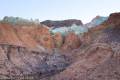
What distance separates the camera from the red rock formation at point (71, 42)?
24.4m

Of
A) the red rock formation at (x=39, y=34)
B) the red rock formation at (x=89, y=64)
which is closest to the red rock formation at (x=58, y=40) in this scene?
the red rock formation at (x=39, y=34)

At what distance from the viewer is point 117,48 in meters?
19.0

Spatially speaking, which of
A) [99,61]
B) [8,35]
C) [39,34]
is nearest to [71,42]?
[39,34]

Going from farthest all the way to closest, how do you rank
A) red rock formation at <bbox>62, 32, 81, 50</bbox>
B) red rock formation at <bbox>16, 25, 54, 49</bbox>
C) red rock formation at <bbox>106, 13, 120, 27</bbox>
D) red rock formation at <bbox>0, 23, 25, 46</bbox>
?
red rock formation at <bbox>62, 32, 81, 50</bbox> → red rock formation at <bbox>16, 25, 54, 49</bbox> → red rock formation at <bbox>106, 13, 120, 27</bbox> → red rock formation at <bbox>0, 23, 25, 46</bbox>

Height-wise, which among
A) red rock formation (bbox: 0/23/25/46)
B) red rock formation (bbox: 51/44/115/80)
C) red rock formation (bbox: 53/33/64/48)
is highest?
red rock formation (bbox: 0/23/25/46)

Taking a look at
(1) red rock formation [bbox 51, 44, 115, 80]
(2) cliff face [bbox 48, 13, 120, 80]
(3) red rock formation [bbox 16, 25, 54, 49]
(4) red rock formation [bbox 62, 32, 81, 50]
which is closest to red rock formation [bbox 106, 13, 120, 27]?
(2) cliff face [bbox 48, 13, 120, 80]

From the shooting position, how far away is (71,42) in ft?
81.0

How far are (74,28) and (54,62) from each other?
7337 millimetres

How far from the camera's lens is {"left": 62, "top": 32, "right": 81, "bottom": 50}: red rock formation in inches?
961

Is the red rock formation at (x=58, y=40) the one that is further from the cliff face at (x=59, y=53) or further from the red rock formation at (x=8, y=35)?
the red rock formation at (x=8, y=35)

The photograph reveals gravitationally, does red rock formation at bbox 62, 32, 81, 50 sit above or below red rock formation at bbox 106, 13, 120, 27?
below

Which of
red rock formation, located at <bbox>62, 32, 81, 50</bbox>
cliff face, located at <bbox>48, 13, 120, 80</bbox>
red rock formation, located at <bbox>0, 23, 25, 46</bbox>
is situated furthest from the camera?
red rock formation, located at <bbox>62, 32, 81, 50</bbox>

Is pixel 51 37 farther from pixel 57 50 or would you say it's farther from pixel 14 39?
pixel 14 39

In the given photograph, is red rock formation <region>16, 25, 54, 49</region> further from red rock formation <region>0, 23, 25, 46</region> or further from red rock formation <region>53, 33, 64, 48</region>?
red rock formation <region>0, 23, 25, 46</region>
